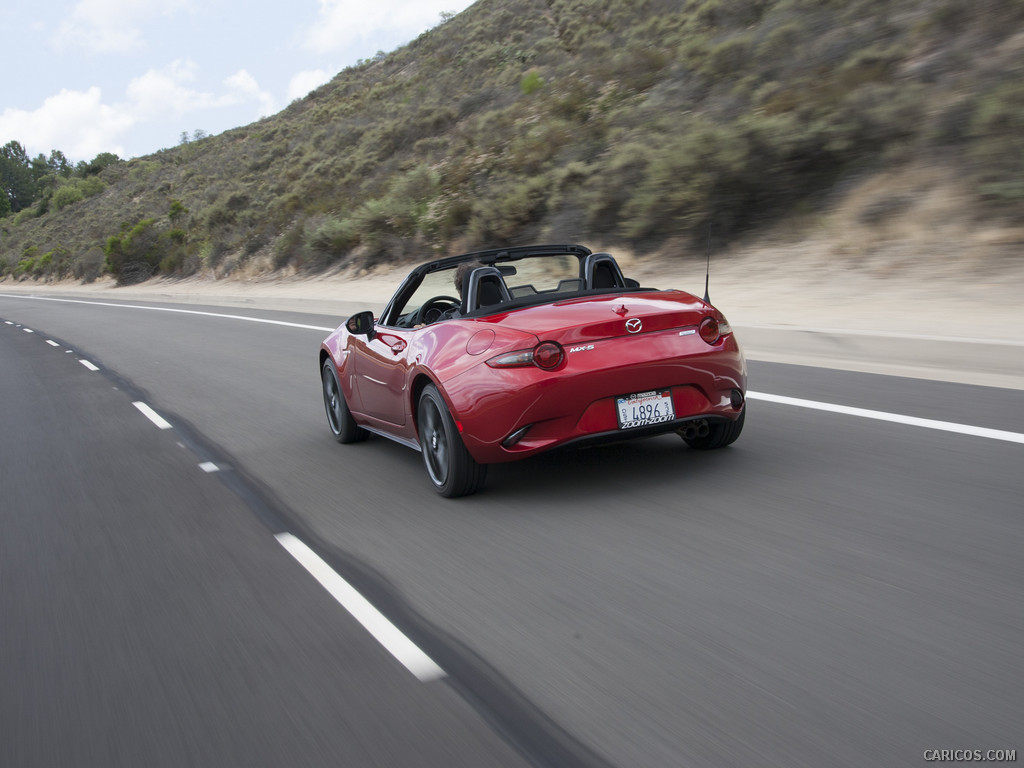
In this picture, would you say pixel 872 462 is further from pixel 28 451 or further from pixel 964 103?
pixel 964 103

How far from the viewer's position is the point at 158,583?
5.02 meters

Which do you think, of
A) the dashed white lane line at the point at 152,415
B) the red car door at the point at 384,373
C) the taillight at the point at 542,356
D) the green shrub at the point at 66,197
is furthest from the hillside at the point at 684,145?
the green shrub at the point at 66,197

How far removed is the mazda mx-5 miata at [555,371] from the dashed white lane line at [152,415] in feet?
14.0

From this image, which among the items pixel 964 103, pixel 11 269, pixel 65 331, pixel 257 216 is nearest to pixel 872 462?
pixel 964 103

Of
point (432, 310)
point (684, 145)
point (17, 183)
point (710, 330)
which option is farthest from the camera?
point (17, 183)

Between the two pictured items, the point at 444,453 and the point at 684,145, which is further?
the point at 684,145

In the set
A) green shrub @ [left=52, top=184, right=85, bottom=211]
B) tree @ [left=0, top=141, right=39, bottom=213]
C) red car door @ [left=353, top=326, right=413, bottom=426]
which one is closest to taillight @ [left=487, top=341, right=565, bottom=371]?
red car door @ [left=353, top=326, right=413, bottom=426]

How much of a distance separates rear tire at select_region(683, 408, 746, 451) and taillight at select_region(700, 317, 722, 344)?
2.24 ft

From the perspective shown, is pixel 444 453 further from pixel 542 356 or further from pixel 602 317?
pixel 602 317

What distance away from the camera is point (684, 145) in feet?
61.7

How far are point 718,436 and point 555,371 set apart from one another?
154cm

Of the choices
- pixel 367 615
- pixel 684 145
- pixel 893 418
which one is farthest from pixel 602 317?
pixel 684 145

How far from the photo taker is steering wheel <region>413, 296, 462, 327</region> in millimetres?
6957

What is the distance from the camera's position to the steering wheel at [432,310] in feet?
22.8
